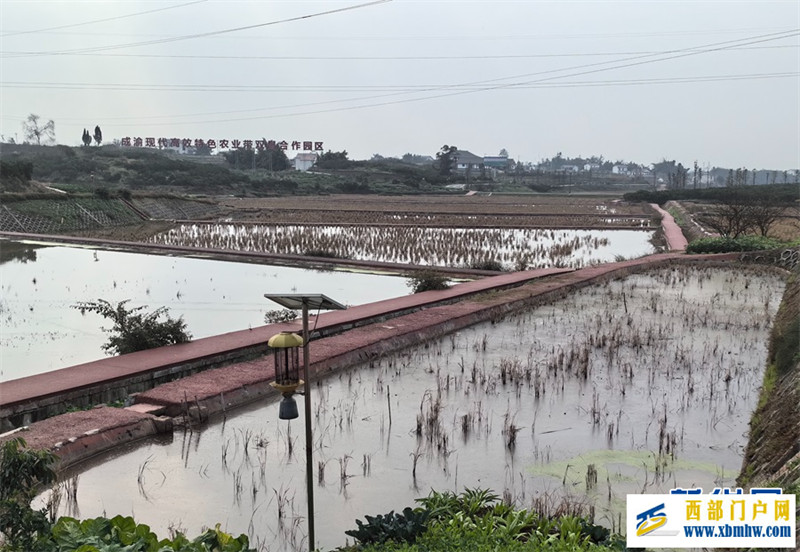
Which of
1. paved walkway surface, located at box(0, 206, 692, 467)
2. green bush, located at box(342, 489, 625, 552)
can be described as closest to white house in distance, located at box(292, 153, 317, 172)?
paved walkway surface, located at box(0, 206, 692, 467)

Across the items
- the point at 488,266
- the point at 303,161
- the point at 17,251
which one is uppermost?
the point at 303,161

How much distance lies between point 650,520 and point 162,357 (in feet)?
21.5

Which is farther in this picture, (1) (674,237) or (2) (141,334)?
(1) (674,237)

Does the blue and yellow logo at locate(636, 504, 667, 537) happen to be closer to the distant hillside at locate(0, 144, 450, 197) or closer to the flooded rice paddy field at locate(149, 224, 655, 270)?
the flooded rice paddy field at locate(149, 224, 655, 270)

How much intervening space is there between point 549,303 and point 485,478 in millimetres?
9411

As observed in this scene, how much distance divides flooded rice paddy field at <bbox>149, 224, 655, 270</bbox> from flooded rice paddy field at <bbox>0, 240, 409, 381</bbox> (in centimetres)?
403

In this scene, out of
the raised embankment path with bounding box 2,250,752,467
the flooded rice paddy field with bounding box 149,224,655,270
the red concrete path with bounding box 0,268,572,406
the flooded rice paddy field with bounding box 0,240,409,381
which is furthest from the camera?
the flooded rice paddy field with bounding box 149,224,655,270

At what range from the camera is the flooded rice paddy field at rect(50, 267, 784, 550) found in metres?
5.79

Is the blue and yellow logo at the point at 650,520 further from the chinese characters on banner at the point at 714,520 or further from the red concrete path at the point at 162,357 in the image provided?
the red concrete path at the point at 162,357

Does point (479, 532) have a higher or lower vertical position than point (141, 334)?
lower

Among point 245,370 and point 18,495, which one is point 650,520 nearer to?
point 18,495

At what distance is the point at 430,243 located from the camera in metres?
27.6

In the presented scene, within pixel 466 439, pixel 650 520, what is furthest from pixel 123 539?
pixel 466 439

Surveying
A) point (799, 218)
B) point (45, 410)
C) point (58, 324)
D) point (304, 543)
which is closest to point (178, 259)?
point (58, 324)
